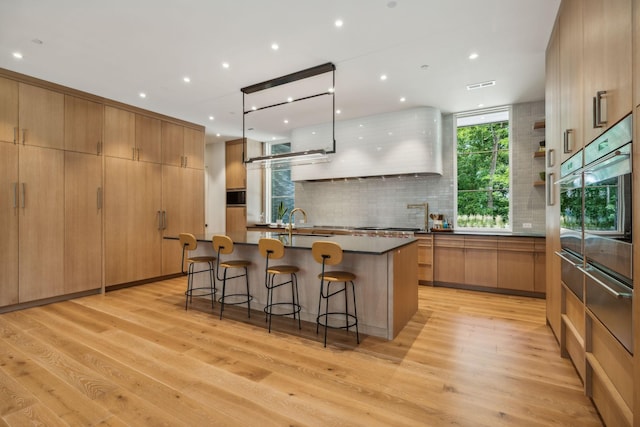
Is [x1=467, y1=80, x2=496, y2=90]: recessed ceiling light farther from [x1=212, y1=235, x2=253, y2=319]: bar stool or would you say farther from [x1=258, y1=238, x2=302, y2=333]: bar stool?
[x1=212, y1=235, x2=253, y2=319]: bar stool

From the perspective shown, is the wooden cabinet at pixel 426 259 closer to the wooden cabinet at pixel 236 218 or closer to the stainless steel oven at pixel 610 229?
the stainless steel oven at pixel 610 229

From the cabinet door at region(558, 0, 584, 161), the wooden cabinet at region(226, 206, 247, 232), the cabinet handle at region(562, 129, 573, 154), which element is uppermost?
the cabinet door at region(558, 0, 584, 161)

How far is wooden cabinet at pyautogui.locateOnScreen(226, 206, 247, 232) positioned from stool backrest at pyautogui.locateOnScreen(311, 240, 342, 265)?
4837mm

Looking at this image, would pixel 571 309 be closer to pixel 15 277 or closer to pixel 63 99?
pixel 15 277

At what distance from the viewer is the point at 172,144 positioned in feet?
19.0

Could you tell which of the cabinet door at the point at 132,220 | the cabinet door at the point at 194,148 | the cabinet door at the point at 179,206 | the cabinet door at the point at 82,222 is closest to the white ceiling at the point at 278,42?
the cabinet door at the point at 82,222

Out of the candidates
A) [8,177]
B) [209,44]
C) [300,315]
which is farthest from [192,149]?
[300,315]

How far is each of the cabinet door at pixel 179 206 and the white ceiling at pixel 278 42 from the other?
159cm

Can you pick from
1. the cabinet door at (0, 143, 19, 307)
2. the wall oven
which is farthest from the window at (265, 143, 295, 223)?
the wall oven

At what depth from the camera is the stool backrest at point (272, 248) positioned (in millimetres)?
3170

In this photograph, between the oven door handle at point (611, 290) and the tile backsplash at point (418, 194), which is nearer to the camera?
the oven door handle at point (611, 290)

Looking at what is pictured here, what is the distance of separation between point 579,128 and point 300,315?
2999 millimetres

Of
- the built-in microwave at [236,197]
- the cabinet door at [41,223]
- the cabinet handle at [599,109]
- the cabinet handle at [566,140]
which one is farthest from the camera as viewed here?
the built-in microwave at [236,197]

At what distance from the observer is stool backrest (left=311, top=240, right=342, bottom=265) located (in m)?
2.82
